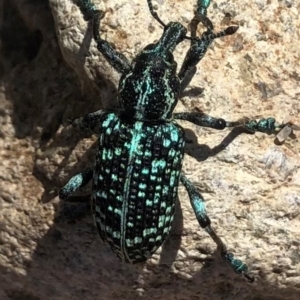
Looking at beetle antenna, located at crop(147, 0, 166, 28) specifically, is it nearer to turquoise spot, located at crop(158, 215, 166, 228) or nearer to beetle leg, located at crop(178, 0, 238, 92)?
beetle leg, located at crop(178, 0, 238, 92)

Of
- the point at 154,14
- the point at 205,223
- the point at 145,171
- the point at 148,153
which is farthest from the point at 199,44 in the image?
the point at 205,223

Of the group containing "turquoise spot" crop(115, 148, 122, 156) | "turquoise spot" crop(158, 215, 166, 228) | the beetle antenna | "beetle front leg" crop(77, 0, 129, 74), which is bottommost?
"turquoise spot" crop(158, 215, 166, 228)

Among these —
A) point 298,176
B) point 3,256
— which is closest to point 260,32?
point 298,176

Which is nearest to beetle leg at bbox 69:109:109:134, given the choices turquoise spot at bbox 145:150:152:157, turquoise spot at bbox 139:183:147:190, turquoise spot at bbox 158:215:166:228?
turquoise spot at bbox 145:150:152:157

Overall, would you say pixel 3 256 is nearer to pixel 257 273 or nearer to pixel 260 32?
pixel 257 273

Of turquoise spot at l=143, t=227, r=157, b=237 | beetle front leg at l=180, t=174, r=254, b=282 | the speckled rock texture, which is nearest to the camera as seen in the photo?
turquoise spot at l=143, t=227, r=157, b=237

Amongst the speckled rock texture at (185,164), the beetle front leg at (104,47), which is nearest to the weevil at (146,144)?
the beetle front leg at (104,47)

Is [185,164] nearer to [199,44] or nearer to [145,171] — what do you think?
[145,171]
